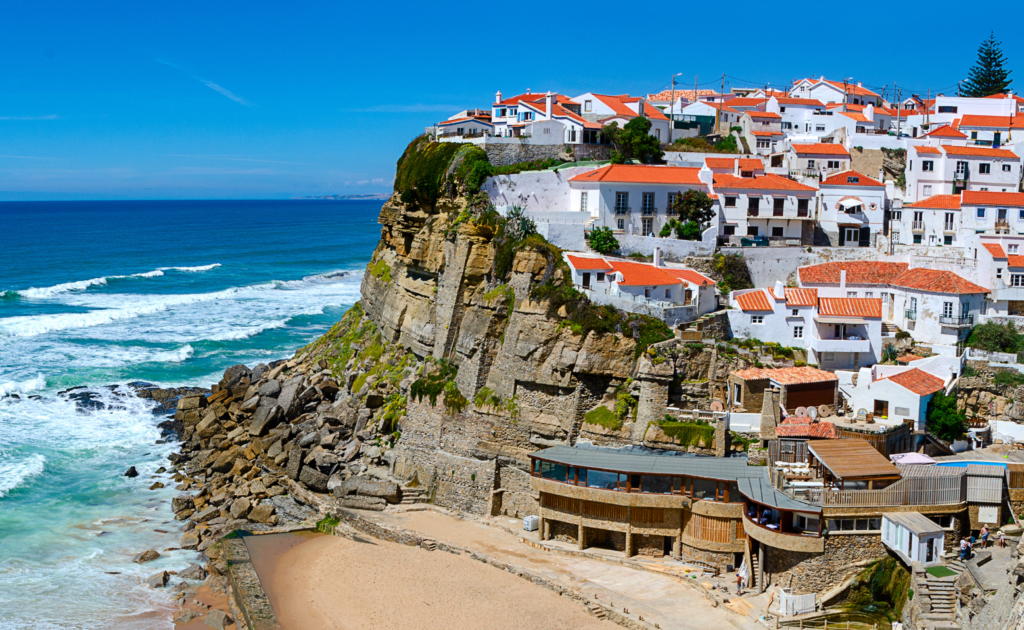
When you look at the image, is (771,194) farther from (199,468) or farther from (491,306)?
(199,468)

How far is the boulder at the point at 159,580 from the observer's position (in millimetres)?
29806

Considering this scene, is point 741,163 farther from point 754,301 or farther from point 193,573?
point 193,573

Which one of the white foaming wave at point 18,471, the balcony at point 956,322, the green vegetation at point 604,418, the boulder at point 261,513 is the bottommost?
the boulder at point 261,513

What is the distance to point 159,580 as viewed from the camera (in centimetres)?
2995

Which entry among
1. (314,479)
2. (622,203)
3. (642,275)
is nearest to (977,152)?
(622,203)

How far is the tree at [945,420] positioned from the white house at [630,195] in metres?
14.3

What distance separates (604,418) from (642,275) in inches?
233

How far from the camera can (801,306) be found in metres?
34.8

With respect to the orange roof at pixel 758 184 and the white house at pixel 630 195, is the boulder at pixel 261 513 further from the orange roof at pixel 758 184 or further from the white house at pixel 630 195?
the orange roof at pixel 758 184

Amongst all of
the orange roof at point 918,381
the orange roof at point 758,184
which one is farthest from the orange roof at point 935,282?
the orange roof at point 758,184

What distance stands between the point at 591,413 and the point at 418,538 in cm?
753

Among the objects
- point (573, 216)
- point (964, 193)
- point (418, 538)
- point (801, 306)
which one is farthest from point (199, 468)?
point (964, 193)

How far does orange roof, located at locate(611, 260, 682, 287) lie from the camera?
34.4 meters

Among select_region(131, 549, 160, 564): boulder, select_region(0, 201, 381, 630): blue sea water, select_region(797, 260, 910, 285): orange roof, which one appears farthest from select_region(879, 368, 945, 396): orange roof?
select_region(131, 549, 160, 564): boulder
